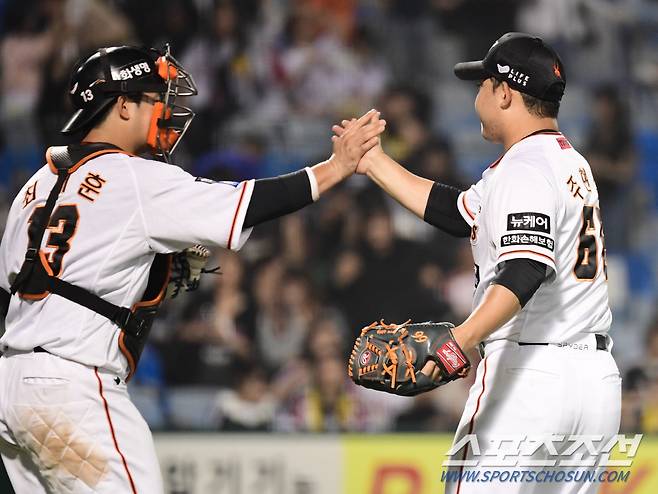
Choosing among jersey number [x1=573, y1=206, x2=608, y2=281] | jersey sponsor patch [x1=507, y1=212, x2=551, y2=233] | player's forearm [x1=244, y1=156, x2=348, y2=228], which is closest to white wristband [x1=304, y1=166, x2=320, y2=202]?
player's forearm [x1=244, y1=156, x2=348, y2=228]

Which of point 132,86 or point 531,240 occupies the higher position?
point 132,86

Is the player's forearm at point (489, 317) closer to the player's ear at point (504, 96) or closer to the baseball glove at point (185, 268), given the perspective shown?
the player's ear at point (504, 96)

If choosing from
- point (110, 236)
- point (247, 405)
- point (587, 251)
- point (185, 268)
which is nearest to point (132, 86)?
point (110, 236)

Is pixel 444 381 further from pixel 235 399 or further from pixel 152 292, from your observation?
pixel 235 399

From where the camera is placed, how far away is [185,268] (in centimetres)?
398

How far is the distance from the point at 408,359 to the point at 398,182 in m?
1.32

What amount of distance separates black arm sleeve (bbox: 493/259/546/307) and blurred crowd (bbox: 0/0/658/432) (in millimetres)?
4264

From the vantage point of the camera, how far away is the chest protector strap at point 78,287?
342 cm

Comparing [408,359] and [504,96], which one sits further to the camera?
[504,96]

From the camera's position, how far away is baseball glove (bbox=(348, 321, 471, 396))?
302 centimetres

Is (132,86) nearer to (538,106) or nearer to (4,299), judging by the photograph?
(4,299)

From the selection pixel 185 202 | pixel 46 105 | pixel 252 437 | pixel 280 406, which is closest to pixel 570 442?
pixel 185 202

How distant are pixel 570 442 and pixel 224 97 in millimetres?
6086

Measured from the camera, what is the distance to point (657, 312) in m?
8.11
